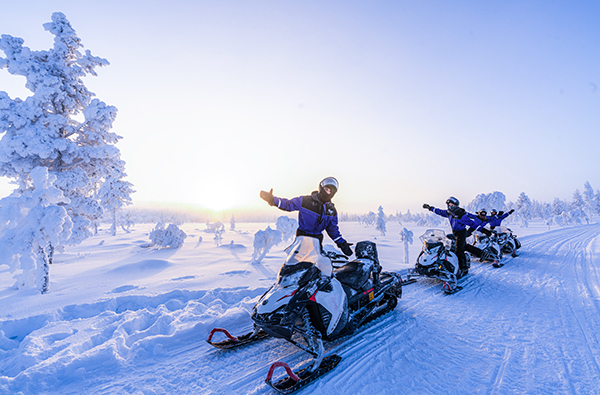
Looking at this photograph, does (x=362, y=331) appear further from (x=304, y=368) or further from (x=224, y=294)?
(x=224, y=294)

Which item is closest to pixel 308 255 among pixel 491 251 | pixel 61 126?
pixel 491 251

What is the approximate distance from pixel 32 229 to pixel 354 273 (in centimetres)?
853

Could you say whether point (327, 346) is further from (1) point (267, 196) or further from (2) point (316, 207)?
(1) point (267, 196)

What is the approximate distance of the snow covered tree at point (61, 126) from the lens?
986 centimetres

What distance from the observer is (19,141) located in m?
9.53

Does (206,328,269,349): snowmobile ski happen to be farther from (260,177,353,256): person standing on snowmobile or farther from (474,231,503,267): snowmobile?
(474,231,503,267): snowmobile

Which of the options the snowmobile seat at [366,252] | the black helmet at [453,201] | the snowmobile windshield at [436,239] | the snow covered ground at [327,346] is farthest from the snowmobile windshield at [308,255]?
the black helmet at [453,201]

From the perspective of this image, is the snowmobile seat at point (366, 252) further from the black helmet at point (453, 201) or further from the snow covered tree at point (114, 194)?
the snow covered tree at point (114, 194)

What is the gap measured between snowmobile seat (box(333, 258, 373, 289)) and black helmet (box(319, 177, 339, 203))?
1243mm

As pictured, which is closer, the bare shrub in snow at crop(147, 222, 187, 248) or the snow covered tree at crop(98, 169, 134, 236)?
the snow covered tree at crop(98, 169, 134, 236)

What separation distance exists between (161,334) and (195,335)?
51 centimetres

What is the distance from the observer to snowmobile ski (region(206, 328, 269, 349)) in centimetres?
348

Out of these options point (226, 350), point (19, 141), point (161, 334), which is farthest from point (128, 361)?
point (19, 141)

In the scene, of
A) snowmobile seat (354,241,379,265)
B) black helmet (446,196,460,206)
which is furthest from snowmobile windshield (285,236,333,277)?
black helmet (446,196,460,206)
